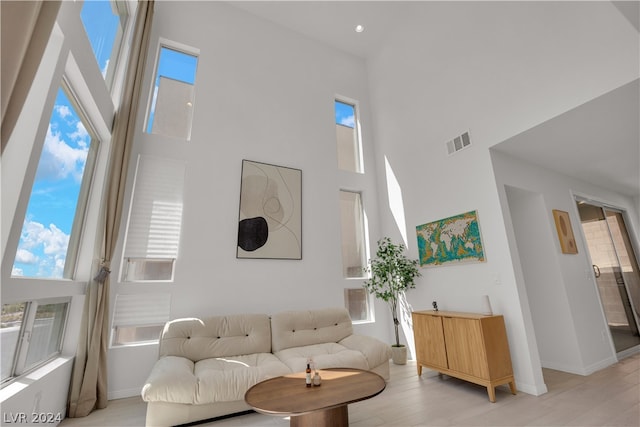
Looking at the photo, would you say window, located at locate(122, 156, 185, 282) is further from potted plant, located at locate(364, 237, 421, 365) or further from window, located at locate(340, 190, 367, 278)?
potted plant, located at locate(364, 237, 421, 365)

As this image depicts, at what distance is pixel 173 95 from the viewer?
4.18 m

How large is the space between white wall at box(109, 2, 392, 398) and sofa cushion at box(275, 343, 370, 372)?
33.7 inches

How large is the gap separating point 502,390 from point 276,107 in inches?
198

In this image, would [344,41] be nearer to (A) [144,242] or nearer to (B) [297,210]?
(B) [297,210]

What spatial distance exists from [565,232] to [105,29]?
640 cm

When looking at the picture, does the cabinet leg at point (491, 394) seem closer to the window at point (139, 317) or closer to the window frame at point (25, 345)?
the window at point (139, 317)

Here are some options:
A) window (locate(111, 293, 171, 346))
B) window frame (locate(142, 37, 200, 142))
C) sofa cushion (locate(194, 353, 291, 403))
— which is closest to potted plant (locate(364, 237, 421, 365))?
sofa cushion (locate(194, 353, 291, 403))

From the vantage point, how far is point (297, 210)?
14.6 ft

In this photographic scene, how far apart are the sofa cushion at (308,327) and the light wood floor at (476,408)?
876 mm

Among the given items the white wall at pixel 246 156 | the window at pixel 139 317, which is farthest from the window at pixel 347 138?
the window at pixel 139 317

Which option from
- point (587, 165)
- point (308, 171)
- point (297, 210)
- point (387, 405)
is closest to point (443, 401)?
point (387, 405)

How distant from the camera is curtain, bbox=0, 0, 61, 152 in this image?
1.05 meters

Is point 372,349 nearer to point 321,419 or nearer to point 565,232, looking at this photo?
point 321,419

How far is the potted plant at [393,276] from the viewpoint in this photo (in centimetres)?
423
